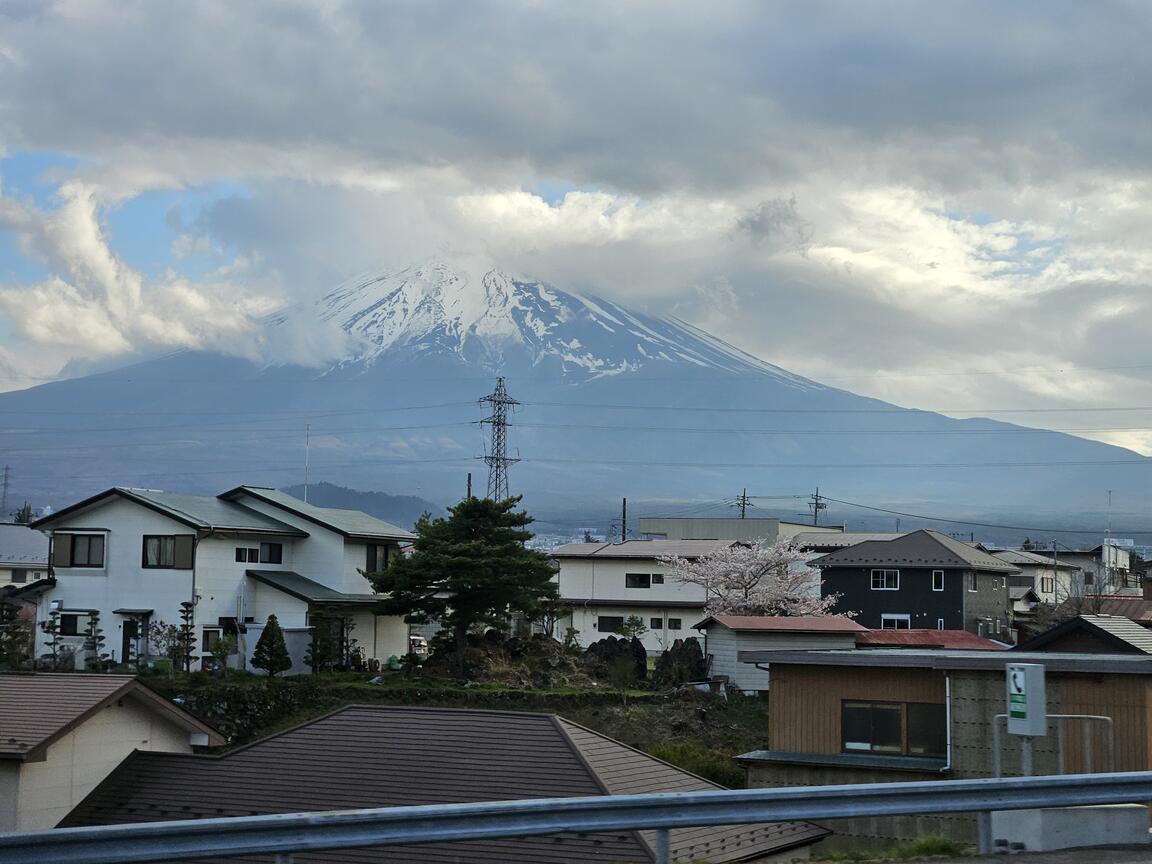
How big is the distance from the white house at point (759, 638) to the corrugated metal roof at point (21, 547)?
36440 mm

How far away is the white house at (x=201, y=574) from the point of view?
42.1 meters

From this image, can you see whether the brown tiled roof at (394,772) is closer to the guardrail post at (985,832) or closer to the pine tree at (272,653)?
the guardrail post at (985,832)

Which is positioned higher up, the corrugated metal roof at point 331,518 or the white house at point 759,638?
the corrugated metal roof at point 331,518

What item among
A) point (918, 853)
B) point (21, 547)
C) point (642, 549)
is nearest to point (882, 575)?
point (642, 549)

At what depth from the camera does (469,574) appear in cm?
4084

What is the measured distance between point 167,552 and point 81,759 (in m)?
24.6

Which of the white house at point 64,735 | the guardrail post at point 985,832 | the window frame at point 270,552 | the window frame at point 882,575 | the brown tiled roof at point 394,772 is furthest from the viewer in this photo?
the window frame at point 882,575

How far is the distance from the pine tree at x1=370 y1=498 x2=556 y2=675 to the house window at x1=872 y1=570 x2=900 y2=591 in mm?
18619

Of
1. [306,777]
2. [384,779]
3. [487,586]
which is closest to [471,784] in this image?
[384,779]

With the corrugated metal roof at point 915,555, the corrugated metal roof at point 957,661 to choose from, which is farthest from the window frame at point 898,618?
the corrugated metal roof at point 957,661

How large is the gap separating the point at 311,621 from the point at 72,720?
24.5 metres

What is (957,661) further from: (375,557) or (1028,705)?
(375,557)

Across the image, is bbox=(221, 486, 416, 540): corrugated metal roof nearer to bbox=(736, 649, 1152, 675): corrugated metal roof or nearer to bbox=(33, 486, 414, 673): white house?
bbox=(33, 486, 414, 673): white house

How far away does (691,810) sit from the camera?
7340 mm
